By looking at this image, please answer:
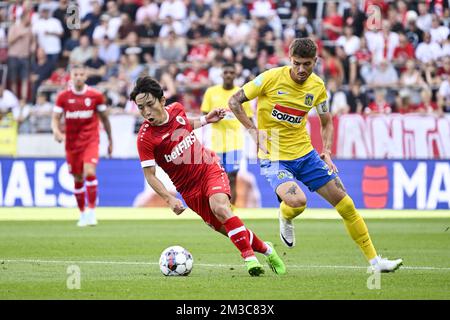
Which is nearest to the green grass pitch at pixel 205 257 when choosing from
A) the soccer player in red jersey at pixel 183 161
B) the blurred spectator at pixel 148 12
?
the soccer player in red jersey at pixel 183 161

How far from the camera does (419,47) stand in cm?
2659

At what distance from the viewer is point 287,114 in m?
12.2

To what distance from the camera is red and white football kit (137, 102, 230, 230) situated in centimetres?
1108

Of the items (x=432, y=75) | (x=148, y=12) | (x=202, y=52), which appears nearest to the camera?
(x=432, y=75)

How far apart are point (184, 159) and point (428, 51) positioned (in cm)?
1652

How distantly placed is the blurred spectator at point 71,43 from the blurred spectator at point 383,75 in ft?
27.2

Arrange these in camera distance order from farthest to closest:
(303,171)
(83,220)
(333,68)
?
(333,68) → (83,220) → (303,171)

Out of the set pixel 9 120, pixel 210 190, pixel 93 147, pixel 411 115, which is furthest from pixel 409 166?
pixel 210 190

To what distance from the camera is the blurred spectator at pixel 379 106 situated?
82.2 feet

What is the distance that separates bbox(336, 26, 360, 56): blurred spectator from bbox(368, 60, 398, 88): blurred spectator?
0.88 metres

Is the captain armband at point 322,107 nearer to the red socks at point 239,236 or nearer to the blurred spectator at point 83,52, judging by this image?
the red socks at point 239,236

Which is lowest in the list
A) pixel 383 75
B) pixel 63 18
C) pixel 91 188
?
pixel 91 188

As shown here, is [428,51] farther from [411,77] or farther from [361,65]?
[361,65]

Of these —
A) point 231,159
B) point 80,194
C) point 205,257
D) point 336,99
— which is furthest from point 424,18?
point 205,257
